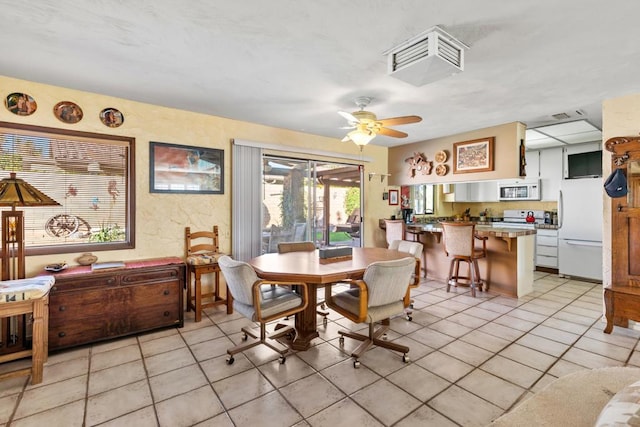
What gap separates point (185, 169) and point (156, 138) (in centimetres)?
47

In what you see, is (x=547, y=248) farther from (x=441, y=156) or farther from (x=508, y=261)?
(x=441, y=156)

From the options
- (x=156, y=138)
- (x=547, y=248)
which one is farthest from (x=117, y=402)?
(x=547, y=248)

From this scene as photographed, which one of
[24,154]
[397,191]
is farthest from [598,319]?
[24,154]

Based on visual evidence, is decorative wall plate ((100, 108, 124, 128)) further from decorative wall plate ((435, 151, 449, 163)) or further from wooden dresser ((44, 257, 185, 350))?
decorative wall plate ((435, 151, 449, 163))

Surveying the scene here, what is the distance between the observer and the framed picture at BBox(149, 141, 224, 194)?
3.59m

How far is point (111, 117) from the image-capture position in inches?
129

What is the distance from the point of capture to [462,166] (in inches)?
189

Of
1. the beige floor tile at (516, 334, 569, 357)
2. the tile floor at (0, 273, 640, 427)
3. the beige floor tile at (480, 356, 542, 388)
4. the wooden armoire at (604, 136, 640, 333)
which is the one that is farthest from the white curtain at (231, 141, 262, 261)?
the wooden armoire at (604, 136, 640, 333)

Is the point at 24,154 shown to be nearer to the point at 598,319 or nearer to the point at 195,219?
the point at 195,219

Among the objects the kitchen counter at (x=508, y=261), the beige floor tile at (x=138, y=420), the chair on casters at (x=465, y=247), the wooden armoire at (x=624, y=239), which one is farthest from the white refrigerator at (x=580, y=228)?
the beige floor tile at (x=138, y=420)

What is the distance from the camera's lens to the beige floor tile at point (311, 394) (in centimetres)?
199

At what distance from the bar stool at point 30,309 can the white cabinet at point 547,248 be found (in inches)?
280

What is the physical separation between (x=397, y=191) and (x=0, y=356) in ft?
19.1

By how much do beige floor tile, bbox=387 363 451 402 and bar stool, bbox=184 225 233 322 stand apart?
85.4 inches
